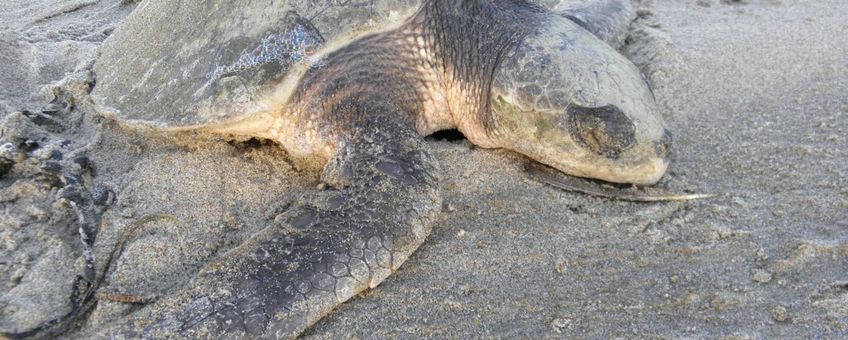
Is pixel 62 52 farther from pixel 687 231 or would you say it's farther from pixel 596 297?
pixel 687 231

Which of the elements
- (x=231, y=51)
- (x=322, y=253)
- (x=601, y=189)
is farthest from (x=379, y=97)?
(x=601, y=189)

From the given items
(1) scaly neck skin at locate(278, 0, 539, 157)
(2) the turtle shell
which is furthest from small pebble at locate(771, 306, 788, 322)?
(2) the turtle shell

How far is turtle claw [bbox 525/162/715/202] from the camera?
5.15 feet

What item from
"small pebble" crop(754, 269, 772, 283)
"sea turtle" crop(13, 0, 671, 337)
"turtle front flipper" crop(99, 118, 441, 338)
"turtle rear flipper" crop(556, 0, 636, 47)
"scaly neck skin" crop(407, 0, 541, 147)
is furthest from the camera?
"turtle rear flipper" crop(556, 0, 636, 47)

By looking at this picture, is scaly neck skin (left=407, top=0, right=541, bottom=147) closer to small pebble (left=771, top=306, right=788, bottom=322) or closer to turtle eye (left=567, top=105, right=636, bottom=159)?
turtle eye (left=567, top=105, right=636, bottom=159)

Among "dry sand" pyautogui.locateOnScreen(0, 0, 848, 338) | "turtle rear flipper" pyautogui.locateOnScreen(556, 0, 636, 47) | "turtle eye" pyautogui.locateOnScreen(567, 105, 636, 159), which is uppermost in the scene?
"turtle rear flipper" pyautogui.locateOnScreen(556, 0, 636, 47)

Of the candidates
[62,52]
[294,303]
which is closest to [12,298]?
[294,303]

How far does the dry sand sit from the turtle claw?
0.09ft

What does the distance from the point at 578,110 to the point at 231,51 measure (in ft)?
3.55

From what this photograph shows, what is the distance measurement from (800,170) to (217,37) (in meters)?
1.88

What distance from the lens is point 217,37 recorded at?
1.69 metres

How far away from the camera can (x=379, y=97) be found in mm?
1641

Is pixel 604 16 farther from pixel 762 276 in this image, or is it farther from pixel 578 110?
pixel 762 276

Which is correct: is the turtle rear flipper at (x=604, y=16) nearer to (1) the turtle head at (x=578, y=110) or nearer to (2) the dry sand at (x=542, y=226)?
(2) the dry sand at (x=542, y=226)
